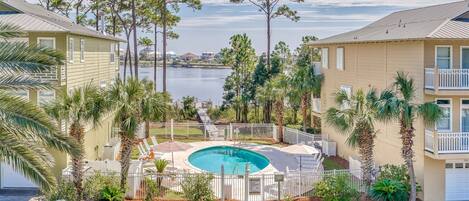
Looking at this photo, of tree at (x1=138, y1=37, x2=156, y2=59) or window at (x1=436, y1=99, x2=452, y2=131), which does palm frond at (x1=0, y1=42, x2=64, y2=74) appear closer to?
window at (x1=436, y1=99, x2=452, y2=131)

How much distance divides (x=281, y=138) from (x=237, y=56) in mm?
12998

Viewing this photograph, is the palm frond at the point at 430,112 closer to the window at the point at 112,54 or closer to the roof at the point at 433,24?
the roof at the point at 433,24

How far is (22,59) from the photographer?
13.4 metres

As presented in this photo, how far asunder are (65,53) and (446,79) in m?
16.4

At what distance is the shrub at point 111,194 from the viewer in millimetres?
21125

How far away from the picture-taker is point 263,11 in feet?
158

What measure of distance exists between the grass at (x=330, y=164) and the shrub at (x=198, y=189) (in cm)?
1004

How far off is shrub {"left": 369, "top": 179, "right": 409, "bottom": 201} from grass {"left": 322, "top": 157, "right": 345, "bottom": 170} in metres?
7.31

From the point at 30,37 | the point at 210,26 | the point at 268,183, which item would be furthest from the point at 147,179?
the point at 210,26

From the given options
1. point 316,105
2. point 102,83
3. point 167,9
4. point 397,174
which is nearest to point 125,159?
point 397,174

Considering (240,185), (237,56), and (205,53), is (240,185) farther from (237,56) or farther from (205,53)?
(205,53)

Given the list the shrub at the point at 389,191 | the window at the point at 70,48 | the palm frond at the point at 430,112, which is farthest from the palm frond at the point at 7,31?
the shrub at the point at 389,191

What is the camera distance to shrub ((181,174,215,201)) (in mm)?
21266

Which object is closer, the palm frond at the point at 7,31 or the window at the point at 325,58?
the palm frond at the point at 7,31
